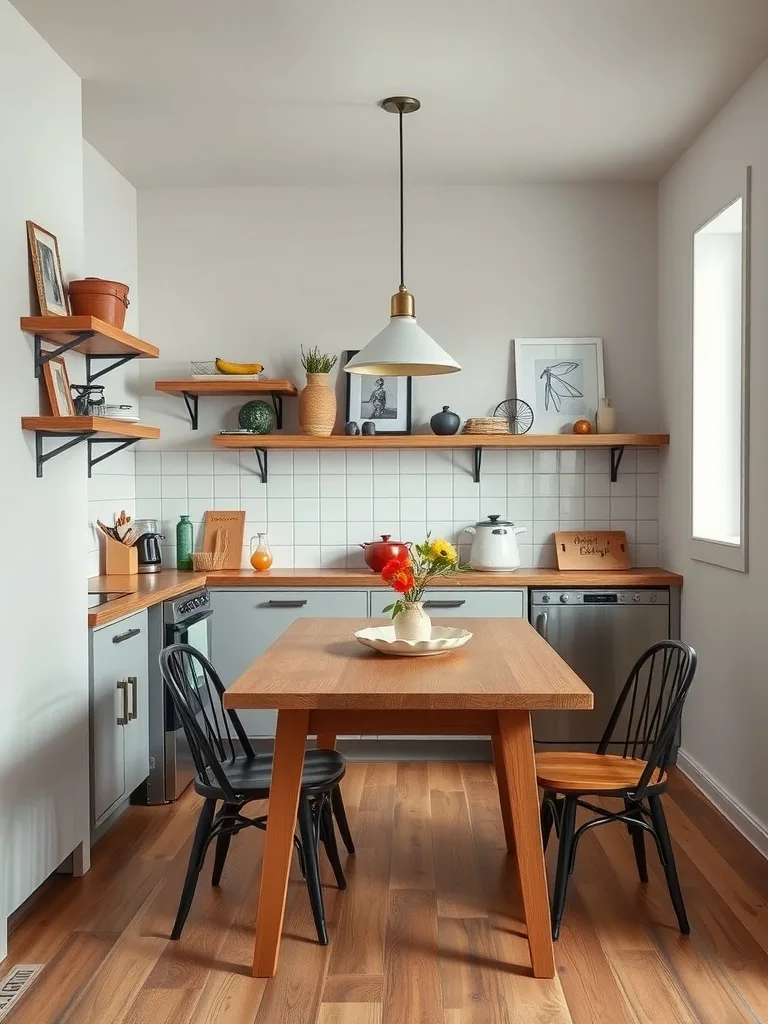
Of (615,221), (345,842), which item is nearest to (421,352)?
(345,842)

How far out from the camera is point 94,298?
340 centimetres

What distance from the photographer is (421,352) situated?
10.9 feet

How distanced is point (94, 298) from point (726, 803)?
3132 millimetres

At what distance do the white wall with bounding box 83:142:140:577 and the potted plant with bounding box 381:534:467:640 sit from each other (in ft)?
6.07

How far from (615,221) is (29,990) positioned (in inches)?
173

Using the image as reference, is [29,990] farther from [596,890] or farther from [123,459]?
[123,459]

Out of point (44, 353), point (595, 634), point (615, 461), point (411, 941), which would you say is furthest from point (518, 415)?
point (411, 941)

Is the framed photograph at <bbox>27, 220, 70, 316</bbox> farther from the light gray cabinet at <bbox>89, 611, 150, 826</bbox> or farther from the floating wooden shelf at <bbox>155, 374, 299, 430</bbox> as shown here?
the floating wooden shelf at <bbox>155, 374, 299, 430</bbox>

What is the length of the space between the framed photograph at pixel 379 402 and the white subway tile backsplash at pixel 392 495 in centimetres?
18

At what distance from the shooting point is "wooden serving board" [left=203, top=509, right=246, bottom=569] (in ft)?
16.9

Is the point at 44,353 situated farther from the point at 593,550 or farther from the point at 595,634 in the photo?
the point at 593,550

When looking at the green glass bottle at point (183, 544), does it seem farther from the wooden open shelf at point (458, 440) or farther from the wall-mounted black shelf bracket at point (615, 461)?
the wall-mounted black shelf bracket at point (615, 461)

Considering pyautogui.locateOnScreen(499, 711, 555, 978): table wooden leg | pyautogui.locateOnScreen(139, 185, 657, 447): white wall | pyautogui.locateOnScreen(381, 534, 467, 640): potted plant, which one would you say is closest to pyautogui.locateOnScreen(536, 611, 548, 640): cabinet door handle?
pyautogui.locateOnScreen(139, 185, 657, 447): white wall

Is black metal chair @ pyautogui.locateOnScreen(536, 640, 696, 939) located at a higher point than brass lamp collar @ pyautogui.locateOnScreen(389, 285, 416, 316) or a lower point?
lower
